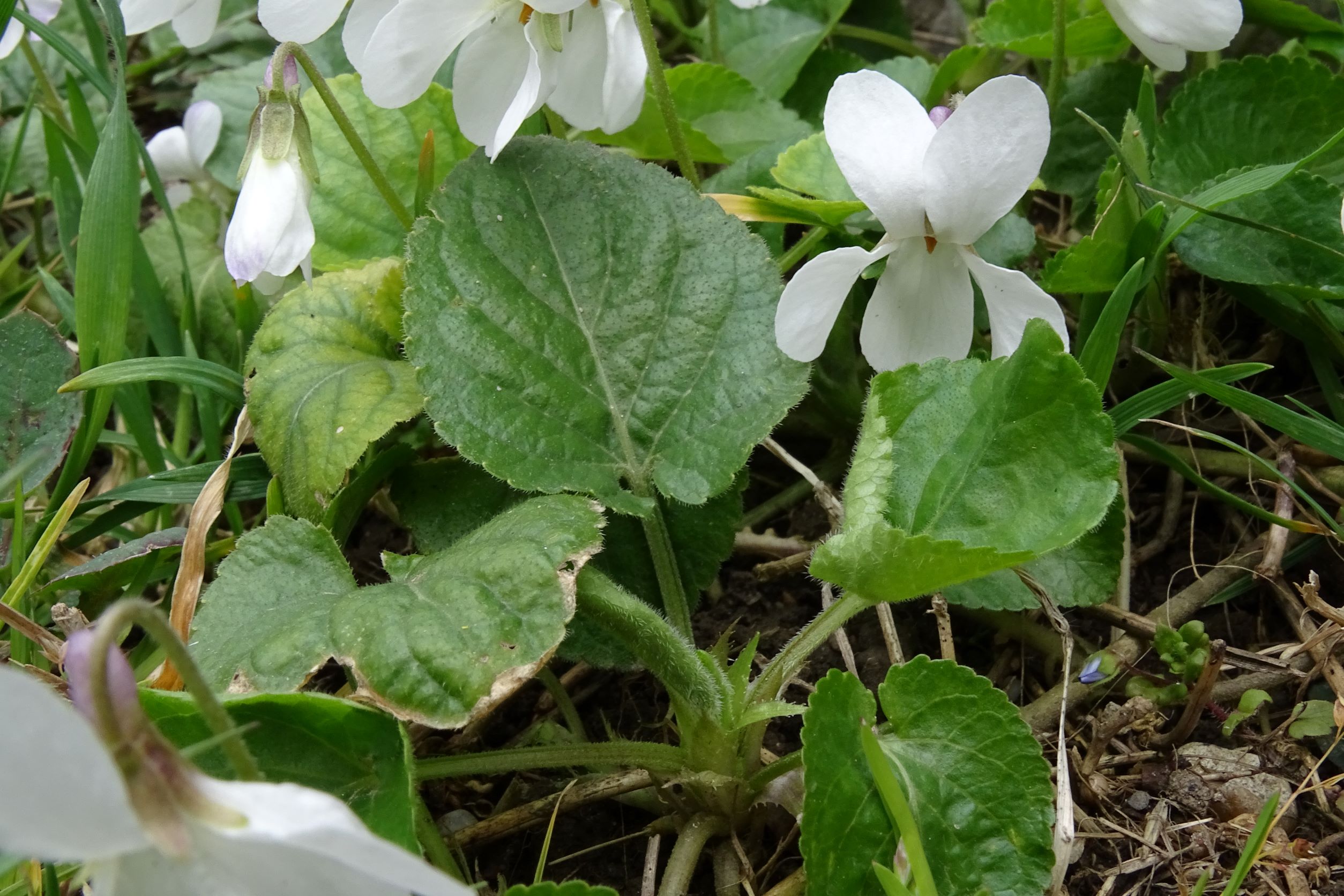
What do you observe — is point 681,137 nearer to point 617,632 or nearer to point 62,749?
point 617,632

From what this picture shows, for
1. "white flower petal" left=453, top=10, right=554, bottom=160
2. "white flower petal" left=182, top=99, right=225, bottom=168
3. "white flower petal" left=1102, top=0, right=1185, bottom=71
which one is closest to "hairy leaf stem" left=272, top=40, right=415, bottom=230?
"white flower petal" left=453, top=10, right=554, bottom=160

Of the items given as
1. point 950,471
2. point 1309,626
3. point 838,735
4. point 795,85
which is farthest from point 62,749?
point 795,85

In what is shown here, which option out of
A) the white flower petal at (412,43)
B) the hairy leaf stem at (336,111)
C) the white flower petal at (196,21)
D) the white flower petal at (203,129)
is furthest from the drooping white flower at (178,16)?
the white flower petal at (203,129)

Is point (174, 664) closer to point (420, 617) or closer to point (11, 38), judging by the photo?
point (420, 617)

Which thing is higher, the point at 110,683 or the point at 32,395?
the point at 110,683

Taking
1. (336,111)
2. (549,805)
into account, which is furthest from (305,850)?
(336,111)
